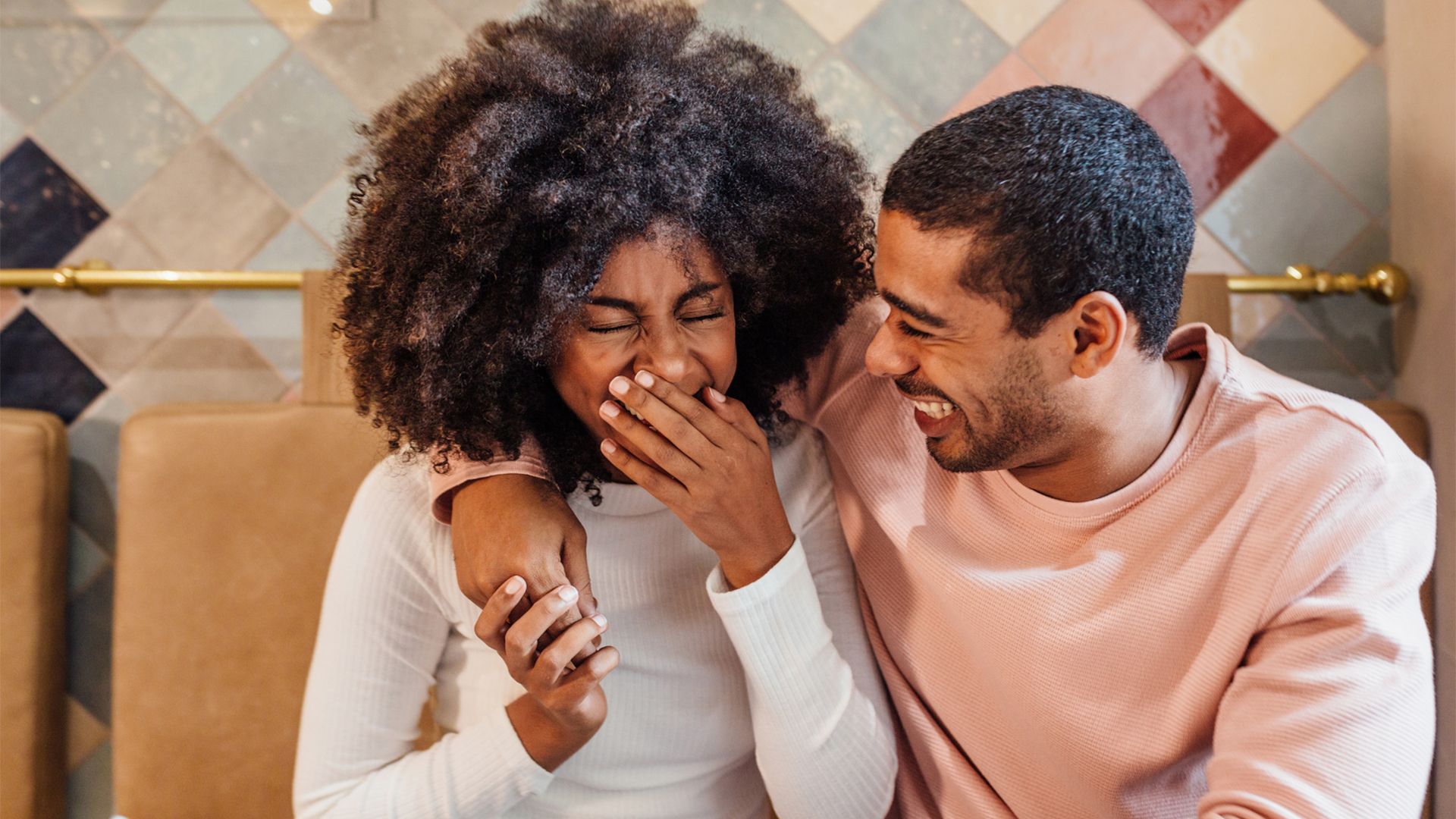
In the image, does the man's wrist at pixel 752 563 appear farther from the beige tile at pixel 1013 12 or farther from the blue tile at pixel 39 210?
the blue tile at pixel 39 210

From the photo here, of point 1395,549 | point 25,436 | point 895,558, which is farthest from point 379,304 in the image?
point 1395,549

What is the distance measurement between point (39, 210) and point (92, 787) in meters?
1.05

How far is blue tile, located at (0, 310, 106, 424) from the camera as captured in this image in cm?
177

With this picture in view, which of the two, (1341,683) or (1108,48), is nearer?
(1341,683)

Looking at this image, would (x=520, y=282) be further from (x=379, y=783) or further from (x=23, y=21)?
(x=23, y=21)

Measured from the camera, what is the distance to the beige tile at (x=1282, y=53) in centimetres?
174

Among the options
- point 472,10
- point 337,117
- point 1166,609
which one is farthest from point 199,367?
point 1166,609

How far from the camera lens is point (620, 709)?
50.5 inches

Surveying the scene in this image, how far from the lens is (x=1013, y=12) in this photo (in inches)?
69.2

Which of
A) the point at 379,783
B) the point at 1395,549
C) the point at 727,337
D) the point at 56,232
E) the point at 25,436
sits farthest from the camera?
the point at 56,232

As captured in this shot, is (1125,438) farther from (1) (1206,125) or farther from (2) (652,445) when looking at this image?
(1) (1206,125)

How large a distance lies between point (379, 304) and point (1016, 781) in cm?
95

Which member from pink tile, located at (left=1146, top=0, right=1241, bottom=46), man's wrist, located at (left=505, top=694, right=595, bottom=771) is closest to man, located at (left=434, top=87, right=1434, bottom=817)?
man's wrist, located at (left=505, top=694, right=595, bottom=771)

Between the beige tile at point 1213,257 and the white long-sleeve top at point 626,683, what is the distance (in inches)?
36.7
